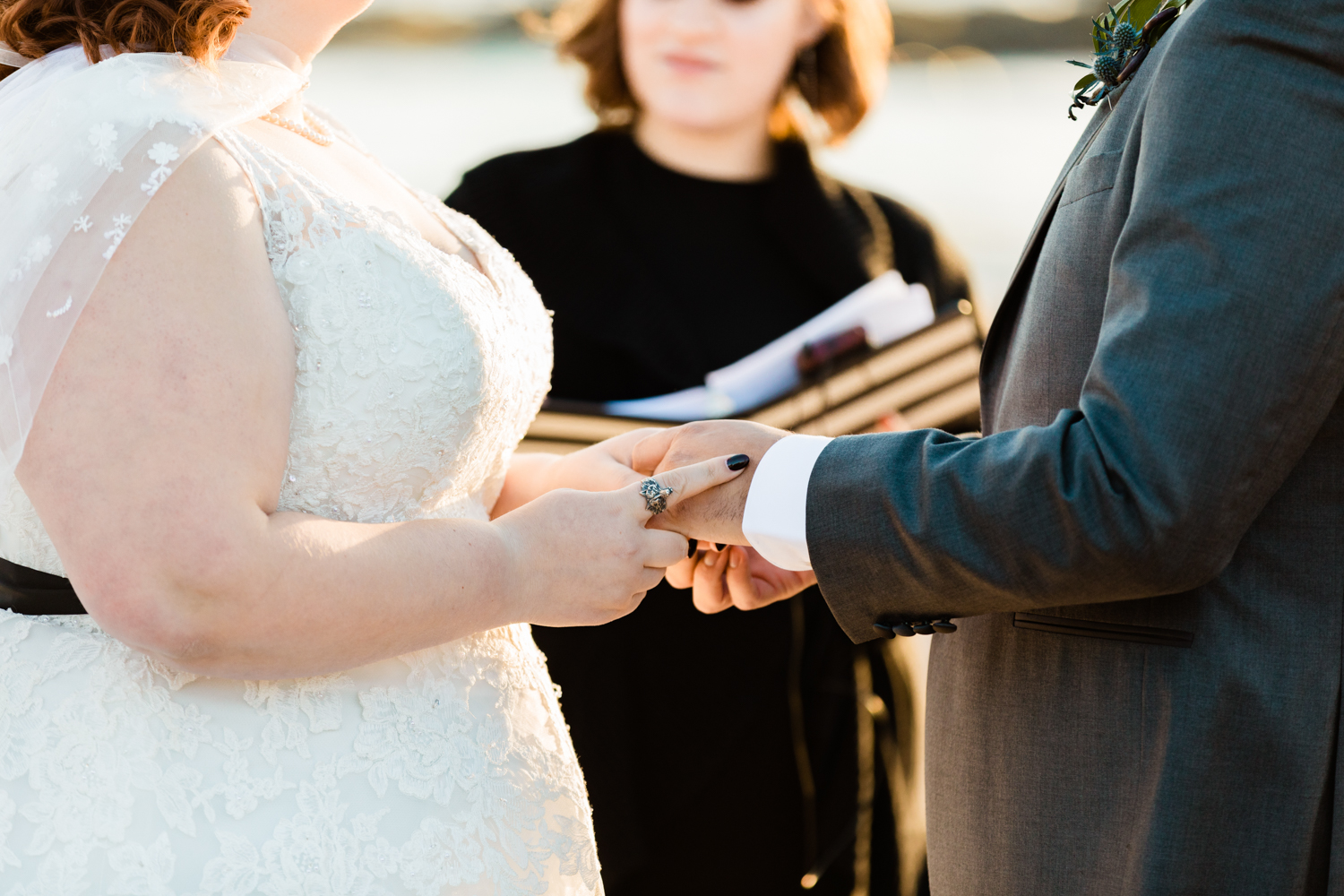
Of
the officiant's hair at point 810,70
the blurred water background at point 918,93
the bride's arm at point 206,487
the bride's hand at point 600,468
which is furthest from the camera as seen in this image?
the blurred water background at point 918,93

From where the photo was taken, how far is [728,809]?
2.55 metres

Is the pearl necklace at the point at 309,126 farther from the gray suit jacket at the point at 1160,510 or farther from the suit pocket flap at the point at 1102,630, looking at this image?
the suit pocket flap at the point at 1102,630

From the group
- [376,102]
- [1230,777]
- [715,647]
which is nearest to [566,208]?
[715,647]

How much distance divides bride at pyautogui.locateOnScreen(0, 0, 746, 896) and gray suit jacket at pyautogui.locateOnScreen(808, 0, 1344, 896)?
0.41 metres

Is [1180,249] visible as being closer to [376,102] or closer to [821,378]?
[821,378]

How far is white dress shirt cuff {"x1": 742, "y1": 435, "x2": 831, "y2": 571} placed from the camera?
4.48ft

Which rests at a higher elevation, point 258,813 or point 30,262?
point 30,262

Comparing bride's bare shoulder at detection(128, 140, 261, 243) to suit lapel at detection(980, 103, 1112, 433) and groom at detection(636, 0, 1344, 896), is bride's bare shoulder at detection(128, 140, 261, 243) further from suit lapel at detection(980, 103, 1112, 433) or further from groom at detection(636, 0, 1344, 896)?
suit lapel at detection(980, 103, 1112, 433)

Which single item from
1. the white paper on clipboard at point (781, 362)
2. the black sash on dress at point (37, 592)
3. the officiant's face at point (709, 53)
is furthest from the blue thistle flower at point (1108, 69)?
the officiant's face at point (709, 53)

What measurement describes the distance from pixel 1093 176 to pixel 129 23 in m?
1.08

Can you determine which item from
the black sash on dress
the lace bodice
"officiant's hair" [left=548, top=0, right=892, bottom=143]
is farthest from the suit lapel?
"officiant's hair" [left=548, top=0, right=892, bottom=143]

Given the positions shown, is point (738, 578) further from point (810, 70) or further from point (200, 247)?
point (810, 70)

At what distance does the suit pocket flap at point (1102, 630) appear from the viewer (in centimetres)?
124

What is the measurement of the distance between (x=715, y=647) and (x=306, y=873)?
57.1 inches
